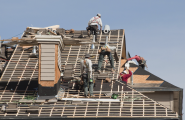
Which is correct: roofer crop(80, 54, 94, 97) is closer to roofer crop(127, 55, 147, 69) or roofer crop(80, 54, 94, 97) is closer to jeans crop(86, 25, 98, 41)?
jeans crop(86, 25, 98, 41)

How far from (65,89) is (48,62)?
76.7 inches

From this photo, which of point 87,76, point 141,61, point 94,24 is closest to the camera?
point 87,76

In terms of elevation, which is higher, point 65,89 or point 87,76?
point 87,76

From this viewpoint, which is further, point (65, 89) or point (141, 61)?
point (141, 61)

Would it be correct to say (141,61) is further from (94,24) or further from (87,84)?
(87,84)

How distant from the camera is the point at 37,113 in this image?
1922 centimetres

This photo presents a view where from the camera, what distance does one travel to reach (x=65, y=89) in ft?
71.9

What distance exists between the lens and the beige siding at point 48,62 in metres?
21.0

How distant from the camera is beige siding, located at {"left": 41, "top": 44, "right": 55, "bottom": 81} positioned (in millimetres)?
20953

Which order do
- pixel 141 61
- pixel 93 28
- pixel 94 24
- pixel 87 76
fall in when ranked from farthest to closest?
pixel 141 61 < pixel 94 24 < pixel 93 28 < pixel 87 76

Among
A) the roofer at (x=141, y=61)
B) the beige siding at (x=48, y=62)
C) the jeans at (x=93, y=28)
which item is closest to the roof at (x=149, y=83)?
the roofer at (x=141, y=61)

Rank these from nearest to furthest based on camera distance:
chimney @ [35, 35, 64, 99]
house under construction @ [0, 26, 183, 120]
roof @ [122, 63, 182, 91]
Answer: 1. house under construction @ [0, 26, 183, 120]
2. chimney @ [35, 35, 64, 99]
3. roof @ [122, 63, 182, 91]

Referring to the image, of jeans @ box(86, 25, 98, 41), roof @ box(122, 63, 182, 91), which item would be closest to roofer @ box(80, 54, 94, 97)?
roof @ box(122, 63, 182, 91)

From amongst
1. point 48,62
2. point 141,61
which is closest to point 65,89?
point 48,62
